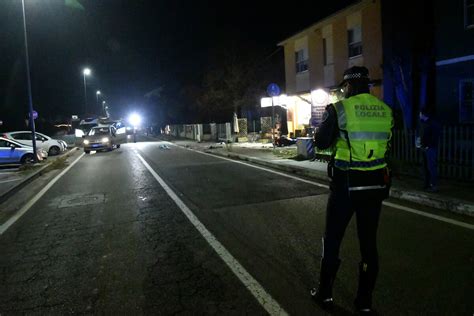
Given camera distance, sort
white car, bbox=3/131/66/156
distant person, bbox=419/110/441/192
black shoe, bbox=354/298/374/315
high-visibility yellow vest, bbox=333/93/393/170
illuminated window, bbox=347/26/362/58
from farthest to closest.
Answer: white car, bbox=3/131/66/156
illuminated window, bbox=347/26/362/58
distant person, bbox=419/110/441/192
black shoe, bbox=354/298/374/315
high-visibility yellow vest, bbox=333/93/393/170

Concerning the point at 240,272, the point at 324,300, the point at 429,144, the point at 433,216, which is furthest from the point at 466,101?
the point at 324,300

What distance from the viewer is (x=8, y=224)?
7.57m

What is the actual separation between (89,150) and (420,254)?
2359 cm

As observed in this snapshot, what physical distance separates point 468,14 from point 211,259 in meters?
13.8

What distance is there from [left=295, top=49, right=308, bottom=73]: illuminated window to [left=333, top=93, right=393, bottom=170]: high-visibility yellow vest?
21.3 m

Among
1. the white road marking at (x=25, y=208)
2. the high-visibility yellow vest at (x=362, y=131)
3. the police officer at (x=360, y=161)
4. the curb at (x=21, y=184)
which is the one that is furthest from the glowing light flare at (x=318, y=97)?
the high-visibility yellow vest at (x=362, y=131)

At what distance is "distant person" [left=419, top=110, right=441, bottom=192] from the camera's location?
8125 mm

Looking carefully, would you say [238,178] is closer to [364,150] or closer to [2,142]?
[364,150]

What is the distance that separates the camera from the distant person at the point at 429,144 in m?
8.12

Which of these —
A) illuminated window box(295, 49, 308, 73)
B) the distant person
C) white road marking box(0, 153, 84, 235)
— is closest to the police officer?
the distant person

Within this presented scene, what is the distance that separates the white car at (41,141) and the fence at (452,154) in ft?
62.6

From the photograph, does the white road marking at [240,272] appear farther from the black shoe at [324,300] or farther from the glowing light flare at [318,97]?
the glowing light flare at [318,97]

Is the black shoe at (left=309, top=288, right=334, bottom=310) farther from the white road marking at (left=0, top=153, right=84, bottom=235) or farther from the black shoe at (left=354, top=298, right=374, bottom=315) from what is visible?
the white road marking at (left=0, top=153, right=84, bottom=235)

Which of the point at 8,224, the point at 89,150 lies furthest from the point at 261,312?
the point at 89,150
